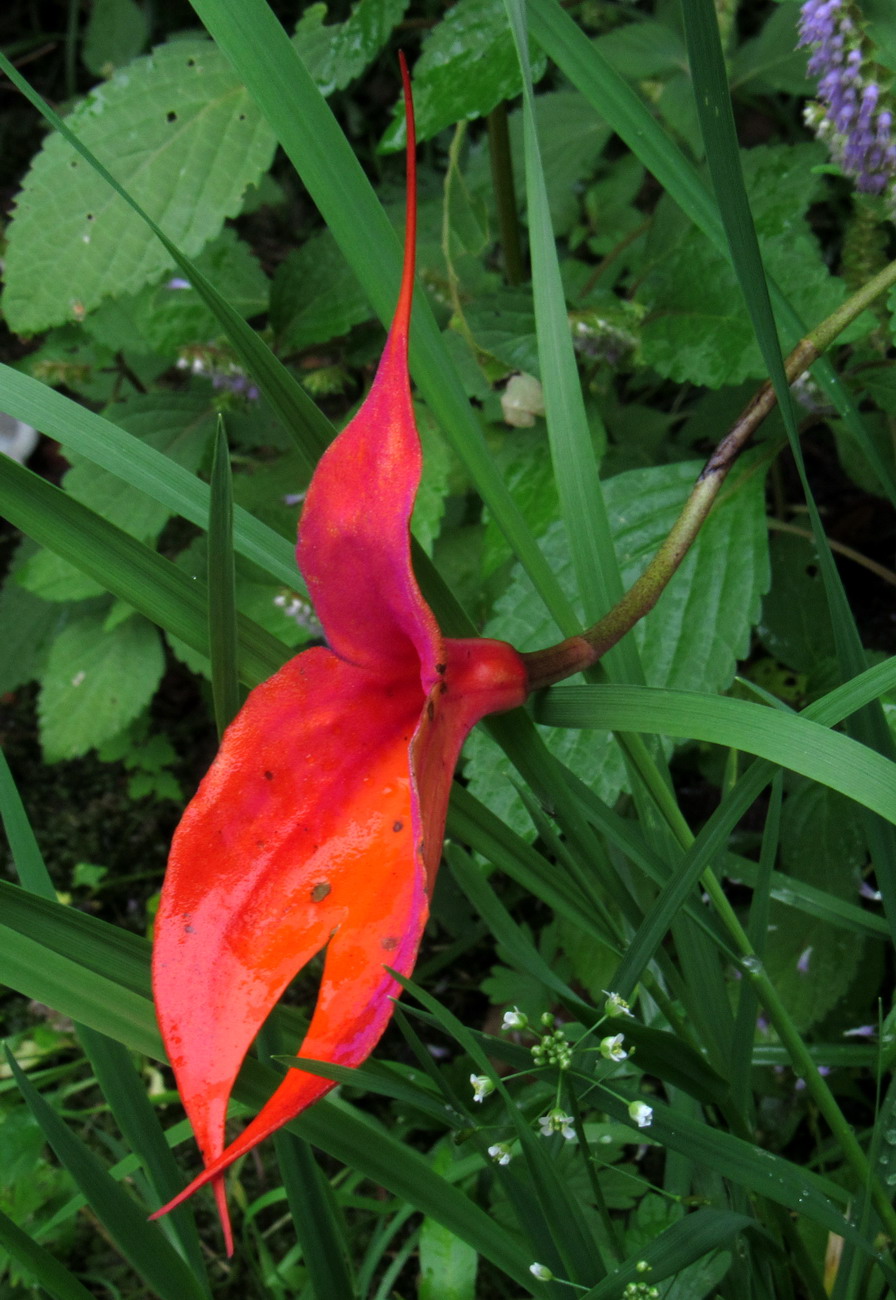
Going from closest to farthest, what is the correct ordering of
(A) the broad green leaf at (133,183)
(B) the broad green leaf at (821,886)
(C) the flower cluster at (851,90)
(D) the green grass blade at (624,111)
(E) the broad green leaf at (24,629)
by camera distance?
(D) the green grass blade at (624,111) → (C) the flower cluster at (851,90) → (B) the broad green leaf at (821,886) → (A) the broad green leaf at (133,183) → (E) the broad green leaf at (24,629)

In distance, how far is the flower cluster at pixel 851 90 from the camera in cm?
78

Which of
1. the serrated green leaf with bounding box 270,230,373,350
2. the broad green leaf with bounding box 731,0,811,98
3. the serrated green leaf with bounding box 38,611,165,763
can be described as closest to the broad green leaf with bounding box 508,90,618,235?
the broad green leaf with bounding box 731,0,811,98

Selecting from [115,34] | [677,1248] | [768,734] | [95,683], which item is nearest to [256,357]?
[768,734]

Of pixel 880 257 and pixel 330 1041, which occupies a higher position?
pixel 880 257

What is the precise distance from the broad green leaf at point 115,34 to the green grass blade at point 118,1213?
1.60m

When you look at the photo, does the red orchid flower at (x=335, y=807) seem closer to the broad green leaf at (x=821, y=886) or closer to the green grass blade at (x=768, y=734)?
the green grass blade at (x=768, y=734)

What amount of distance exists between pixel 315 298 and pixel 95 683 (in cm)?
56

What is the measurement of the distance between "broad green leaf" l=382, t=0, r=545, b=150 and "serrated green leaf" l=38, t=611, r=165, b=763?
0.73 m

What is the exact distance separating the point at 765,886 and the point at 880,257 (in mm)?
665

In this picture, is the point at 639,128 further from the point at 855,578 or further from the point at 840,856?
the point at 855,578

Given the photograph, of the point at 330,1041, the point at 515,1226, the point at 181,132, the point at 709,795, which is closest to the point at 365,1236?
the point at 515,1226

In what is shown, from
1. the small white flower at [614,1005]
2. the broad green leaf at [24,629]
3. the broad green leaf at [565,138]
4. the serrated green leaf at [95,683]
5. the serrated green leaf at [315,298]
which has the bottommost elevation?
the small white flower at [614,1005]

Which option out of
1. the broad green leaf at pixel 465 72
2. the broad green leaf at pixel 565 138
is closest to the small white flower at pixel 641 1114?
the broad green leaf at pixel 465 72

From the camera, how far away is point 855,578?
1444 millimetres
